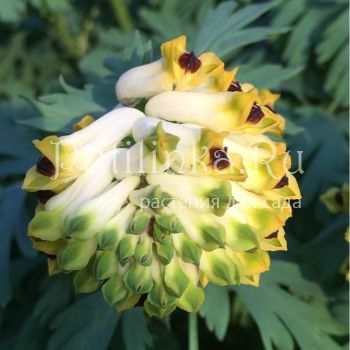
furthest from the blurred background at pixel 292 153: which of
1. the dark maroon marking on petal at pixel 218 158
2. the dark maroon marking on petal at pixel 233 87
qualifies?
the dark maroon marking on petal at pixel 218 158

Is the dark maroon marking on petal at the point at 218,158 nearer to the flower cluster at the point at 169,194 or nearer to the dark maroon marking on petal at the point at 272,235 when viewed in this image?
the flower cluster at the point at 169,194

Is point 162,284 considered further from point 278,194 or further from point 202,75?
point 202,75

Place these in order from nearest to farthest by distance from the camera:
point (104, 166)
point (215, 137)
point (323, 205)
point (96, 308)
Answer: point (215, 137) < point (104, 166) < point (96, 308) < point (323, 205)

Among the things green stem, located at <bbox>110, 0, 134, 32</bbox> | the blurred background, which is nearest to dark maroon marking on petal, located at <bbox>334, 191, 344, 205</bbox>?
the blurred background

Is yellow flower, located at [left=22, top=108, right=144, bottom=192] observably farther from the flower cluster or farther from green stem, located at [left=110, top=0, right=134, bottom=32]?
green stem, located at [left=110, top=0, right=134, bottom=32]

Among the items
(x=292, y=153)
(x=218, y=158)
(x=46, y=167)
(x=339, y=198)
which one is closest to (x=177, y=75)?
(x=218, y=158)

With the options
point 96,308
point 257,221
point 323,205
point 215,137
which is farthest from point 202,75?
point 323,205
